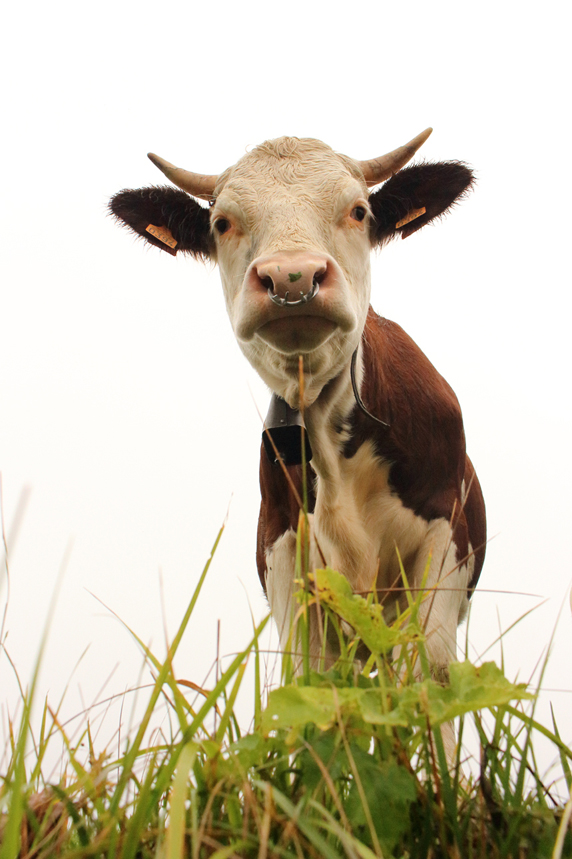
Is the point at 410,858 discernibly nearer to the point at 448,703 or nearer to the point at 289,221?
the point at 448,703

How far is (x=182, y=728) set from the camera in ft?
4.14

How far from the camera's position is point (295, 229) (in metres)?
→ 3.21

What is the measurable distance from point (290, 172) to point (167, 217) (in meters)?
0.81

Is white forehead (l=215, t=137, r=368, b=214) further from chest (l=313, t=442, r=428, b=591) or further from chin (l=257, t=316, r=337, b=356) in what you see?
chest (l=313, t=442, r=428, b=591)

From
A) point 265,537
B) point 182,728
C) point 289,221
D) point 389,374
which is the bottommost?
point 182,728

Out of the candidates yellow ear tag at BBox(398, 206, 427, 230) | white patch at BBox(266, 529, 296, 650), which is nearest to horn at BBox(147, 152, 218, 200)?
yellow ear tag at BBox(398, 206, 427, 230)

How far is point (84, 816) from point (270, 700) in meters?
0.40

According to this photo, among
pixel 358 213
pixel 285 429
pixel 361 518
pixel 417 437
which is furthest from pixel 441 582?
pixel 358 213

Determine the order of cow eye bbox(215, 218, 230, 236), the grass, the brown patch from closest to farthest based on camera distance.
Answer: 1. the grass
2. cow eye bbox(215, 218, 230, 236)
3. the brown patch

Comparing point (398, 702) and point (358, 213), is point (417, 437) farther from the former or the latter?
point (398, 702)

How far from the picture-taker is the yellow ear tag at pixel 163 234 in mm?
4224

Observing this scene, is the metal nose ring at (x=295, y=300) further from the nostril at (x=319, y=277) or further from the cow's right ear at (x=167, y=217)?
the cow's right ear at (x=167, y=217)

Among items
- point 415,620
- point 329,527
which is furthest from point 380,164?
point 415,620

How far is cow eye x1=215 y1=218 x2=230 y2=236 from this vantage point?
12.4 feet
